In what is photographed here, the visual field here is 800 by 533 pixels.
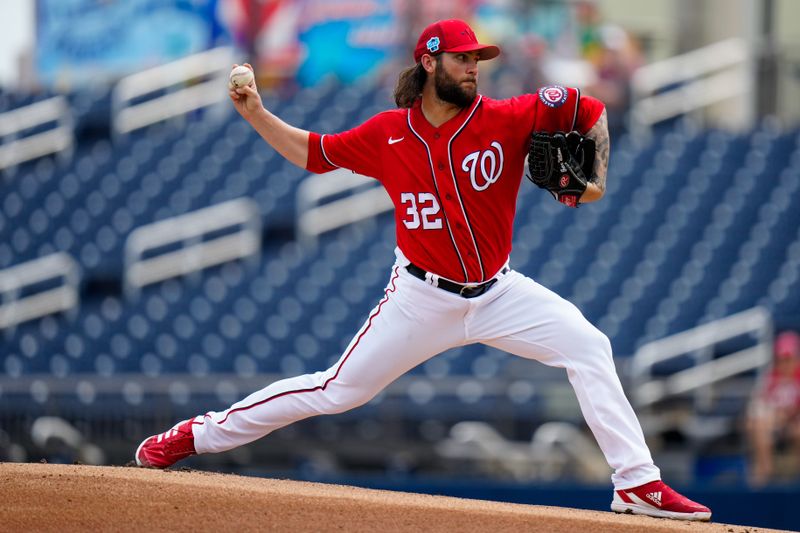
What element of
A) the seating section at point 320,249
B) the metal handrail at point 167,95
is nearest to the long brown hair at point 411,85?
the seating section at point 320,249

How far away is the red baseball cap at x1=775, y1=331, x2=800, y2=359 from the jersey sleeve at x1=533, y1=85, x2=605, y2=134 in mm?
4433

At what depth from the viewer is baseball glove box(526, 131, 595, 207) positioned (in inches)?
183

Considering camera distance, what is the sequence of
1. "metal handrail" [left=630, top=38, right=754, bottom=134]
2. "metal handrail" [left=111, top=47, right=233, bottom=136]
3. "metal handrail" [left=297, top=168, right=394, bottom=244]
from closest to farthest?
"metal handrail" [left=297, top=168, right=394, bottom=244]
"metal handrail" [left=630, top=38, right=754, bottom=134]
"metal handrail" [left=111, top=47, right=233, bottom=136]

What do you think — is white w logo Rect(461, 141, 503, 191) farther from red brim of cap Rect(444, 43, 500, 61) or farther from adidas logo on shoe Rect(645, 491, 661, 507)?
adidas logo on shoe Rect(645, 491, 661, 507)

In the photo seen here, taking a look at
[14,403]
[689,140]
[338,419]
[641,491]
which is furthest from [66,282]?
[641,491]

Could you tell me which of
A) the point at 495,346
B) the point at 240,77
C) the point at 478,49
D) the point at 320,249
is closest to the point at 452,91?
the point at 478,49

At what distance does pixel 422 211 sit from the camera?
4.84m

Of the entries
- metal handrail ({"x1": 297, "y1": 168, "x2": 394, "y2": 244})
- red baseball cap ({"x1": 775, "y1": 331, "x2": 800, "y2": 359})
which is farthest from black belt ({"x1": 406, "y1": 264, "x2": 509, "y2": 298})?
metal handrail ({"x1": 297, "y1": 168, "x2": 394, "y2": 244})

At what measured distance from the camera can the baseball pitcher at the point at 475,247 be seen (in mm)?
4777

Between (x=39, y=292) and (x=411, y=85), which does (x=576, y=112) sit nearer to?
(x=411, y=85)

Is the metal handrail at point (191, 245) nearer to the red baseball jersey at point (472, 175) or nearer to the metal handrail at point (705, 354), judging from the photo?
the metal handrail at point (705, 354)

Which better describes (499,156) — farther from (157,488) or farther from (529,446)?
(529,446)

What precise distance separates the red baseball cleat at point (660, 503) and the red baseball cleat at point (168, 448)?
5.59 ft

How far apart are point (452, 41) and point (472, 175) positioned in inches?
19.8
